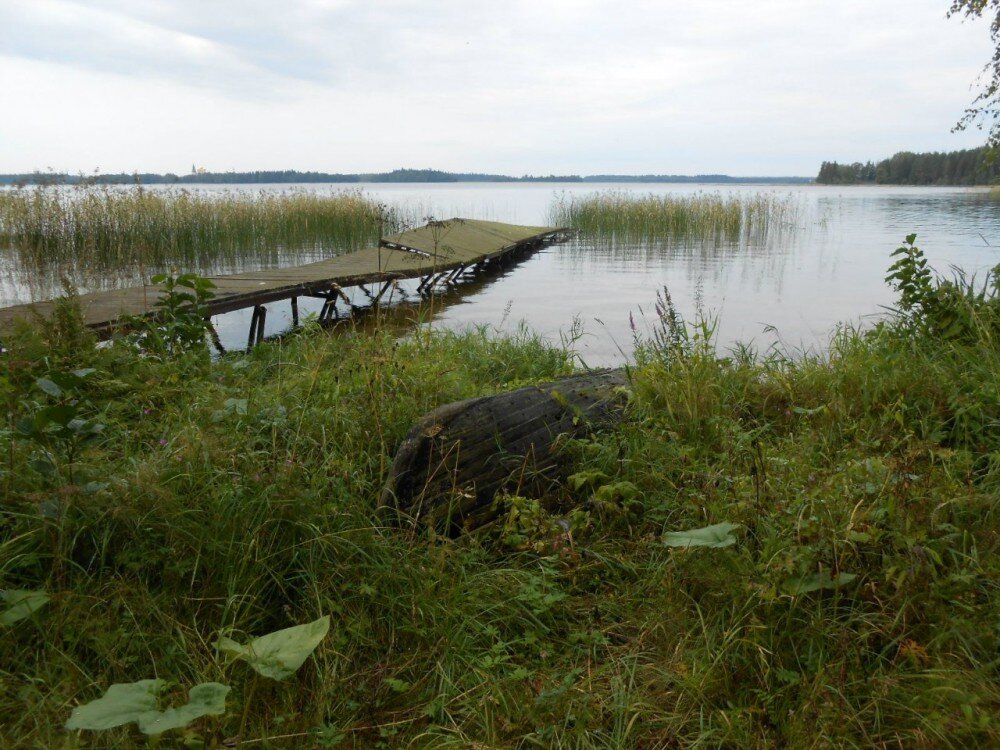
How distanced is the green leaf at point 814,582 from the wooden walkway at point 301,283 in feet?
6.95

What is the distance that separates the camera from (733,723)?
1.75 metres

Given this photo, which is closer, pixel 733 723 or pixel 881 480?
pixel 733 723

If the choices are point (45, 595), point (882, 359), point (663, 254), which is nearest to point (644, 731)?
point (45, 595)

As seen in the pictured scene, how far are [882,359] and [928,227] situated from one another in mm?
19789

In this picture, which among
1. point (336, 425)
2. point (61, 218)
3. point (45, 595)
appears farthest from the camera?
point (61, 218)

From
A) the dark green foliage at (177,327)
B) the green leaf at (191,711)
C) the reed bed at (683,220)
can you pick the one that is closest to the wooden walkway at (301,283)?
the dark green foliage at (177,327)

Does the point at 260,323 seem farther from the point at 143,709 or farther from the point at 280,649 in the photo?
the point at 143,709

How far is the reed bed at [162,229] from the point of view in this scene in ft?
37.6

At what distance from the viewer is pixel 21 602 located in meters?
1.91

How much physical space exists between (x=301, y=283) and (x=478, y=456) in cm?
537

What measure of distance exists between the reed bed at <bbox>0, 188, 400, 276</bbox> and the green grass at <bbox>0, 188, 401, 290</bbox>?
18mm

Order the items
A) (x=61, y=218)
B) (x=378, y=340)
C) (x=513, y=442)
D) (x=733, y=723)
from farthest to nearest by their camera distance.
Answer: (x=61, y=218)
(x=378, y=340)
(x=513, y=442)
(x=733, y=723)

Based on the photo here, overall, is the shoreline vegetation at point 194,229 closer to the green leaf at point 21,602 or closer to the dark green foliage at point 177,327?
the dark green foliage at point 177,327

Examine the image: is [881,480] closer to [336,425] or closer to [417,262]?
[336,425]
